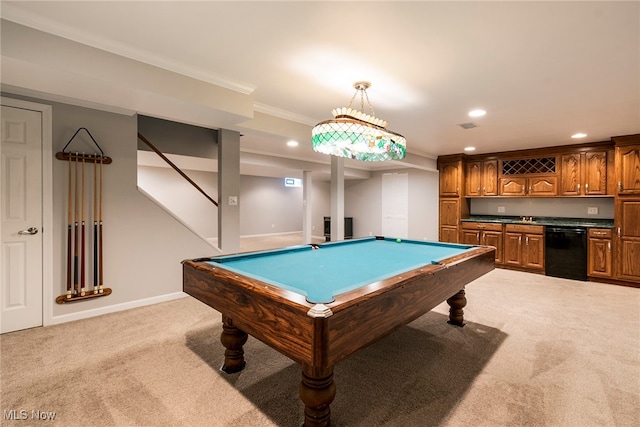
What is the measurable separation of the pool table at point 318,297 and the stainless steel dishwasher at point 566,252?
3.28 metres

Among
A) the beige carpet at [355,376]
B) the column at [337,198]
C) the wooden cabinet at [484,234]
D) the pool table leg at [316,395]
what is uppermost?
the column at [337,198]

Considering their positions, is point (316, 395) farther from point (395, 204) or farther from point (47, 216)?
point (395, 204)

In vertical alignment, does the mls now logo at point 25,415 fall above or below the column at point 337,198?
below

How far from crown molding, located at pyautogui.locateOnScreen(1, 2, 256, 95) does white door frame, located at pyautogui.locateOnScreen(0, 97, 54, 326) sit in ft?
3.54

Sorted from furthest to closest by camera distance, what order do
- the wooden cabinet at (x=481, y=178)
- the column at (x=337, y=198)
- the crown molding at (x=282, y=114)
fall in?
the wooden cabinet at (x=481, y=178)
the column at (x=337, y=198)
the crown molding at (x=282, y=114)

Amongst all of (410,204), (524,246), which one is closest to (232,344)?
(524,246)

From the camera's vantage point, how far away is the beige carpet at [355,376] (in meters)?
1.60

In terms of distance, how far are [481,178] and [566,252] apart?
6.36ft

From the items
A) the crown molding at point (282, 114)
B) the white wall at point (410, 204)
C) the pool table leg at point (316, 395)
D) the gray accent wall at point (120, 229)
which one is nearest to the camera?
the pool table leg at point (316, 395)

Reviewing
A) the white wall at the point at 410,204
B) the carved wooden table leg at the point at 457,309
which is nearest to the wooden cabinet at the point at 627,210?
the white wall at the point at 410,204

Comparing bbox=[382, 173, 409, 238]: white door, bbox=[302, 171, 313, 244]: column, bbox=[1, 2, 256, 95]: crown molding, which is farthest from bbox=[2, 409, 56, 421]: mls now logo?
bbox=[382, 173, 409, 238]: white door

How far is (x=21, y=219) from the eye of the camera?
2.59 metres

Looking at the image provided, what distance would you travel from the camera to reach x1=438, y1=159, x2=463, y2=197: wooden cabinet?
6.03m

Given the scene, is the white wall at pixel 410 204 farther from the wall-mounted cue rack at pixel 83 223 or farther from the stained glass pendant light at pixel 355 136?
the wall-mounted cue rack at pixel 83 223
